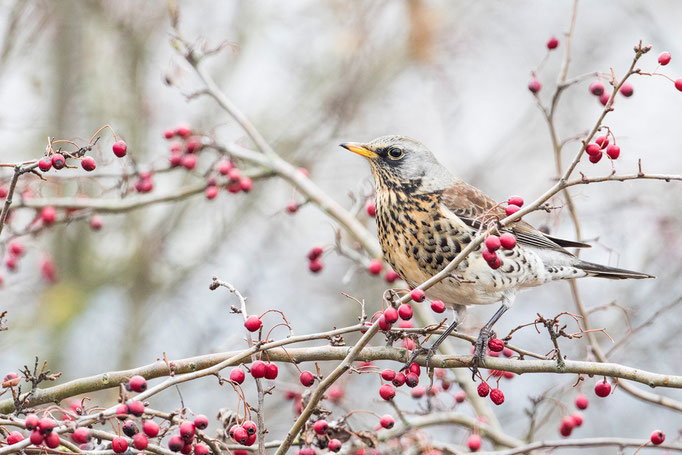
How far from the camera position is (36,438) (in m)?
2.06

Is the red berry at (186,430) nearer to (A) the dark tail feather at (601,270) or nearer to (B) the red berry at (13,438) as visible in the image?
(B) the red berry at (13,438)

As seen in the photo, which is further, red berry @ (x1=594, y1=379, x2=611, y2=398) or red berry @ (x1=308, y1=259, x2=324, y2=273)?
red berry @ (x1=308, y1=259, x2=324, y2=273)

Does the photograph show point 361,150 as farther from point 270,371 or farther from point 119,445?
point 119,445

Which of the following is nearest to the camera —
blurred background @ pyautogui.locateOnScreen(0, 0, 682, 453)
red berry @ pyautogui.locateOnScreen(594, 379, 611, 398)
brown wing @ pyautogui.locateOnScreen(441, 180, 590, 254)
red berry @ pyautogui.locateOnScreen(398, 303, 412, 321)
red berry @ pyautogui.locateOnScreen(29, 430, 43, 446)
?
red berry @ pyautogui.locateOnScreen(29, 430, 43, 446)

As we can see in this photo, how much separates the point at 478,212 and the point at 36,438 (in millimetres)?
2495

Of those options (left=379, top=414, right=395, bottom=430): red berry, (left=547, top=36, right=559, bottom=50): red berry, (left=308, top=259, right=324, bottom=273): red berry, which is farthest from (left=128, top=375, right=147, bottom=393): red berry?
(left=547, top=36, right=559, bottom=50): red berry

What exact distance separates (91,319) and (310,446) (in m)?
4.81

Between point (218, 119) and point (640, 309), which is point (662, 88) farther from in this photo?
point (218, 119)

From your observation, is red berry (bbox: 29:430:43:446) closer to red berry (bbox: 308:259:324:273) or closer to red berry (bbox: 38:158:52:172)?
red berry (bbox: 38:158:52:172)

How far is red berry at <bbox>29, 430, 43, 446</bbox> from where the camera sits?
2.06m

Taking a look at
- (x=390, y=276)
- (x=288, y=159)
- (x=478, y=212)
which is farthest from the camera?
(x=288, y=159)

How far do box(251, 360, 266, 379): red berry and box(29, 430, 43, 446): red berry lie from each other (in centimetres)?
71

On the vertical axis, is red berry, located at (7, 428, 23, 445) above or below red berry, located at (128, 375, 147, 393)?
below

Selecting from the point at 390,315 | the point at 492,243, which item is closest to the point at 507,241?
the point at 492,243
